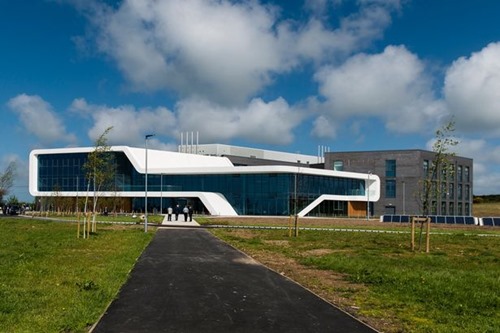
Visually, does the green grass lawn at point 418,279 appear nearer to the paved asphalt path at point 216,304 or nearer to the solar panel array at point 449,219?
the paved asphalt path at point 216,304

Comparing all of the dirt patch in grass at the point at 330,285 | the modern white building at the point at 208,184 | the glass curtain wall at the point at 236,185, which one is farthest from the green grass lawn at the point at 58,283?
the glass curtain wall at the point at 236,185

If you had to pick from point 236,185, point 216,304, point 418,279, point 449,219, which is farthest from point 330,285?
point 236,185

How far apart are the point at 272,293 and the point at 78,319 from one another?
4.53 meters

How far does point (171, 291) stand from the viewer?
12.1 meters

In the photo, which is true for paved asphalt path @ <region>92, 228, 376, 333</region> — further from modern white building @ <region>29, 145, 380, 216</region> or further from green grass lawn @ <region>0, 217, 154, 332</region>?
modern white building @ <region>29, 145, 380, 216</region>

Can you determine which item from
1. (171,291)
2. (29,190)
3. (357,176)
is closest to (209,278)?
(171,291)

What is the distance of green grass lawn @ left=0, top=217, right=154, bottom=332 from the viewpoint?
29.1 feet

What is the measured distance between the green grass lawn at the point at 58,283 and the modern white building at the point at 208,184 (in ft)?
158

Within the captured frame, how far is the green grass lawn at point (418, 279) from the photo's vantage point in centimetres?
982

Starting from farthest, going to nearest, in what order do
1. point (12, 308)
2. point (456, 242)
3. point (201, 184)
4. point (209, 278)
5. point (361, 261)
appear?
point (201, 184) < point (456, 242) < point (361, 261) < point (209, 278) < point (12, 308)

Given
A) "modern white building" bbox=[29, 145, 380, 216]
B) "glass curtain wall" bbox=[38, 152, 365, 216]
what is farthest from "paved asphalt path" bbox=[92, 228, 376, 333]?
"glass curtain wall" bbox=[38, 152, 365, 216]

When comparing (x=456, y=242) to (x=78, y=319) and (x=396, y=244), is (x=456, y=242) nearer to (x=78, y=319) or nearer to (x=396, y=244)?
(x=396, y=244)

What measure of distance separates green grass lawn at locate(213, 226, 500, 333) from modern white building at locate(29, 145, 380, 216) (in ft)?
142

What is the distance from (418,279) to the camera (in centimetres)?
1384
